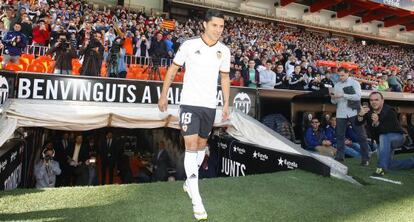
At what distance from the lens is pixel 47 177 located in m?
7.90

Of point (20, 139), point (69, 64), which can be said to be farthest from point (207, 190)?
point (69, 64)

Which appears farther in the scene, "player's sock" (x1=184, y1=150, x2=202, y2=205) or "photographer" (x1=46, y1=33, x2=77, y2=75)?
"photographer" (x1=46, y1=33, x2=77, y2=75)

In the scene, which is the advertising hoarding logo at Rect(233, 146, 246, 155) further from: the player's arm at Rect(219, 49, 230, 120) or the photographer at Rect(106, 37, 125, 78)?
the photographer at Rect(106, 37, 125, 78)

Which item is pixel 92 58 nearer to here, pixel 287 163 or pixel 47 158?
pixel 47 158

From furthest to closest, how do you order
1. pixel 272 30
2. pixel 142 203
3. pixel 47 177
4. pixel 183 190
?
pixel 272 30
pixel 47 177
pixel 183 190
pixel 142 203

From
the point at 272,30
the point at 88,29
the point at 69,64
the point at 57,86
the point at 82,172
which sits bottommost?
the point at 82,172

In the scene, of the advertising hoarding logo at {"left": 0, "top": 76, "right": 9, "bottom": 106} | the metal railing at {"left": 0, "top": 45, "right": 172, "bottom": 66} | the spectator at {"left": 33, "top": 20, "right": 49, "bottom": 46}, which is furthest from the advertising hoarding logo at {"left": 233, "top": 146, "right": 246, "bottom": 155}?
A: the spectator at {"left": 33, "top": 20, "right": 49, "bottom": 46}

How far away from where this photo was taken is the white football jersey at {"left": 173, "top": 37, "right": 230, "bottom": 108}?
3.69m

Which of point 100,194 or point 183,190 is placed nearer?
point 100,194

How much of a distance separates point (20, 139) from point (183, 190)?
3896 millimetres

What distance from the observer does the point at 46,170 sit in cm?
793

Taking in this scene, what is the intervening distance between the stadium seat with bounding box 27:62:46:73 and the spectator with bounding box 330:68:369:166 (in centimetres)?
783

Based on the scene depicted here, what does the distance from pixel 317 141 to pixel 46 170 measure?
21.4ft

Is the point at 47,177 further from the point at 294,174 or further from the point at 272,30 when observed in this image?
the point at 272,30
